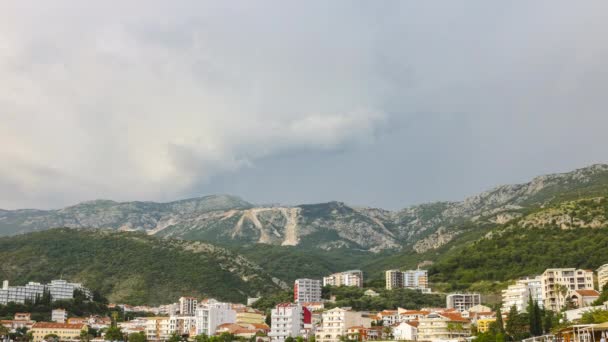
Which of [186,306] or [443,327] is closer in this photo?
[443,327]

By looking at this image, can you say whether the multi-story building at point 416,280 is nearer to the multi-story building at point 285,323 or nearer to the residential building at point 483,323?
the multi-story building at point 285,323

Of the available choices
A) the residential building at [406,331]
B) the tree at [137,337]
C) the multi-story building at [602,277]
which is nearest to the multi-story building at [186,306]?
the tree at [137,337]

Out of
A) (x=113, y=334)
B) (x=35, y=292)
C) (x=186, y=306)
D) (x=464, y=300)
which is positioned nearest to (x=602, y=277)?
(x=464, y=300)

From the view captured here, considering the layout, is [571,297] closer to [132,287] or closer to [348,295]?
[348,295]

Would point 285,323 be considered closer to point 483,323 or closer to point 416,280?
point 483,323

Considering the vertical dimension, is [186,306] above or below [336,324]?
above
